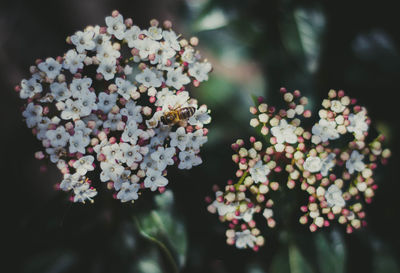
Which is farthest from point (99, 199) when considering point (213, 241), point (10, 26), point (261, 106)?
point (10, 26)

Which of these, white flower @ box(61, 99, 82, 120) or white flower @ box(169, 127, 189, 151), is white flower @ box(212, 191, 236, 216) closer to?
white flower @ box(169, 127, 189, 151)

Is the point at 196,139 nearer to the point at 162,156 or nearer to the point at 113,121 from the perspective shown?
the point at 162,156

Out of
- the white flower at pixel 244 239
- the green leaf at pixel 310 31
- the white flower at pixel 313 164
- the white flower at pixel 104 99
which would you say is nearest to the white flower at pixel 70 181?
the white flower at pixel 104 99

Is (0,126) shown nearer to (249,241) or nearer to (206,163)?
(206,163)

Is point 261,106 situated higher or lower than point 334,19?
lower

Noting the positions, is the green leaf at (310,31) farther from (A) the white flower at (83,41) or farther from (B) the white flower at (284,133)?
(A) the white flower at (83,41)
